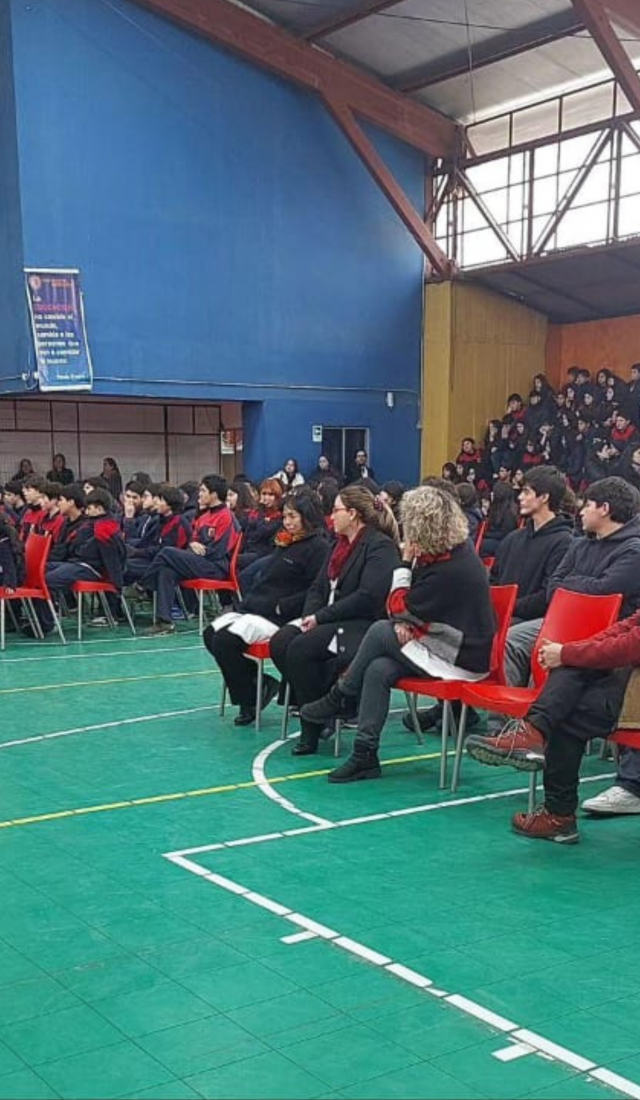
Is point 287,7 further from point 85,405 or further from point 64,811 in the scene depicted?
point 64,811

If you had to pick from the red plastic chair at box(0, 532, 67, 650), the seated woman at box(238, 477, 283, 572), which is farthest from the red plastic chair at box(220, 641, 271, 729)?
the seated woman at box(238, 477, 283, 572)

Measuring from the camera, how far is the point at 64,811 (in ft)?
14.6

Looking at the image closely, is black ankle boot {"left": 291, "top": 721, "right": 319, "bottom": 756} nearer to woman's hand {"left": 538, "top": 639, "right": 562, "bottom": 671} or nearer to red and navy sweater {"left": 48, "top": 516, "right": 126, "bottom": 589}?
woman's hand {"left": 538, "top": 639, "right": 562, "bottom": 671}

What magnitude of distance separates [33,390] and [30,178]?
8.64ft

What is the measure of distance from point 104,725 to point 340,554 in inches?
63.3

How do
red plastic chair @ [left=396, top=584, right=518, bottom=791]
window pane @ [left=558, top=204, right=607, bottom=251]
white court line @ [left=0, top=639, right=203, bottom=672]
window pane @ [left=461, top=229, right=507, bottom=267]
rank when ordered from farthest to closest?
window pane @ [left=461, top=229, right=507, bottom=267] < window pane @ [left=558, top=204, right=607, bottom=251] < white court line @ [left=0, top=639, right=203, bottom=672] < red plastic chair @ [left=396, top=584, right=518, bottom=791]

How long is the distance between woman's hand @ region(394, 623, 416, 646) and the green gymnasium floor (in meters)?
0.64

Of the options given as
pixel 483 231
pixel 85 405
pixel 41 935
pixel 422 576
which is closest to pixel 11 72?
pixel 85 405

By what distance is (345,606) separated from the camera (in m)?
5.35

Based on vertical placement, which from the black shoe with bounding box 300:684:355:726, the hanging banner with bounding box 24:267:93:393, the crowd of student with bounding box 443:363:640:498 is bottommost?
the black shoe with bounding box 300:684:355:726

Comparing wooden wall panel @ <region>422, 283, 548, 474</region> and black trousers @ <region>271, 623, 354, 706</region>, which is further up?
wooden wall panel @ <region>422, 283, 548, 474</region>

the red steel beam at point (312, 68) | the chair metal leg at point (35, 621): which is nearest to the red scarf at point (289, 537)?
the chair metal leg at point (35, 621)

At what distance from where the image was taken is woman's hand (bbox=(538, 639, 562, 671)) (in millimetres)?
4090

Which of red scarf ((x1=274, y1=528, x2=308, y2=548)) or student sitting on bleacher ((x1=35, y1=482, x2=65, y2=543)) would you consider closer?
red scarf ((x1=274, y1=528, x2=308, y2=548))
